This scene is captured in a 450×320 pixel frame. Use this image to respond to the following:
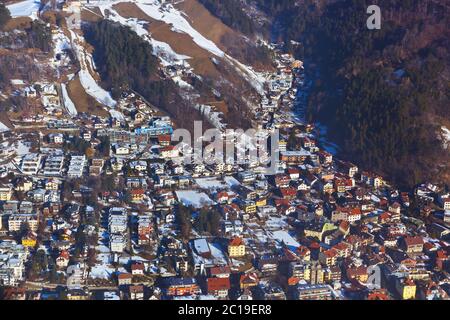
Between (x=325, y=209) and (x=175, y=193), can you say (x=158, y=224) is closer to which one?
(x=175, y=193)

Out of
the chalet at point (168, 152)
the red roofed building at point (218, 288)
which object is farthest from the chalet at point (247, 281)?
the chalet at point (168, 152)

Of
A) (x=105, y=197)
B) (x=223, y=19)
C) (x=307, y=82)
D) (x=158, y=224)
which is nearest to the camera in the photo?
(x=158, y=224)

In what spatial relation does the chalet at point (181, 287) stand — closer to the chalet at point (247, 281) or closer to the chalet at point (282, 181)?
the chalet at point (247, 281)

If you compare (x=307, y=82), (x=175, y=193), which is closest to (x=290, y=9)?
(x=307, y=82)

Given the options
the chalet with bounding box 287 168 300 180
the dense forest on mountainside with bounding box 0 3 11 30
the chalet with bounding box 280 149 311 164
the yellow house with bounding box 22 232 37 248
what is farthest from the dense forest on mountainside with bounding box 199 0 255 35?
the yellow house with bounding box 22 232 37 248

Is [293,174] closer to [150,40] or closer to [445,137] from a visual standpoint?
[445,137]

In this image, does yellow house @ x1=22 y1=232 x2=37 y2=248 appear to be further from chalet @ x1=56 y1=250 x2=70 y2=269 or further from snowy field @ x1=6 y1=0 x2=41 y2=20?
snowy field @ x1=6 y1=0 x2=41 y2=20

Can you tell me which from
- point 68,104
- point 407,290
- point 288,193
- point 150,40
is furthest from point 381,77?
point 407,290
